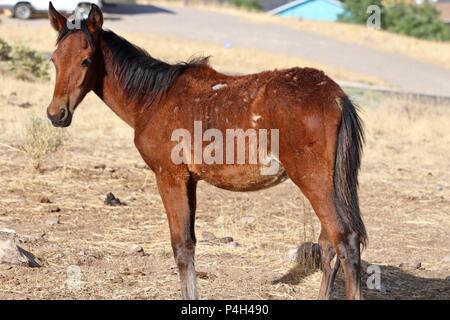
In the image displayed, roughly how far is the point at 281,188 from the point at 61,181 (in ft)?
9.52

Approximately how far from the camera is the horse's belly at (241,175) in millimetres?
6043

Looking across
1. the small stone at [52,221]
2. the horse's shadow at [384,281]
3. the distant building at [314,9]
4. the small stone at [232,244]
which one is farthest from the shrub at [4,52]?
the distant building at [314,9]

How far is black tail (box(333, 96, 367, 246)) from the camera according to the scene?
581 centimetres

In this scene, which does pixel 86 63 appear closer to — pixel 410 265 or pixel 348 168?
pixel 348 168

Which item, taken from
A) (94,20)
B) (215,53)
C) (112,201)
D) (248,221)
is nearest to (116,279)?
(94,20)

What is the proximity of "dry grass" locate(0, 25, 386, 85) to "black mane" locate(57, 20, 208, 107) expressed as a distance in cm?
2107

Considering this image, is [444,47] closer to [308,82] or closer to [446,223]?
[446,223]

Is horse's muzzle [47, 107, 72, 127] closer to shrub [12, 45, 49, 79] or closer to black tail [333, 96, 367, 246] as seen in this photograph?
black tail [333, 96, 367, 246]

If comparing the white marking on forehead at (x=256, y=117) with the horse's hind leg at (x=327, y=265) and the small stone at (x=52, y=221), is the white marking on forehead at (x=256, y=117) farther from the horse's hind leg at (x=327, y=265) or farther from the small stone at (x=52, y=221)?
the small stone at (x=52, y=221)

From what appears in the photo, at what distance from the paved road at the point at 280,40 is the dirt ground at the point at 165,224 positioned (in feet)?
61.4

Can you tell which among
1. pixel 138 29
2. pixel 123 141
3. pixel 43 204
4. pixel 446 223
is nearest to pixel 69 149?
pixel 123 141

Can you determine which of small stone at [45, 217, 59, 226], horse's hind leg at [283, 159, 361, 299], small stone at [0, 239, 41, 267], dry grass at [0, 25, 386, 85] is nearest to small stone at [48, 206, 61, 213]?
small stone at [45, 217, 59, 226]

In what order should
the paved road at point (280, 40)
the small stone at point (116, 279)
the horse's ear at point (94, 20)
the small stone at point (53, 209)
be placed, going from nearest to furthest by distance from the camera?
1. the horse's ear at point (94, 20)
2. the small stone at point (116, 279)
3. the small stone at point (53, 209)
4. the paved road at point (280, 40)

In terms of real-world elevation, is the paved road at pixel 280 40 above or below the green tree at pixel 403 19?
below
